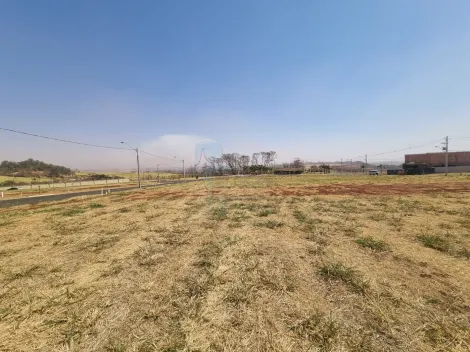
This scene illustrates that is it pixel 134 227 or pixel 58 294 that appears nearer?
pixel 58 294

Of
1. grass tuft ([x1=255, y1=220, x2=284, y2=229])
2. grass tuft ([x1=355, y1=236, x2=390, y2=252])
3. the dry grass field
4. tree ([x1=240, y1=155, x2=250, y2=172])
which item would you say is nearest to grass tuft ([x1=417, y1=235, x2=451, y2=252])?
the dry grass field

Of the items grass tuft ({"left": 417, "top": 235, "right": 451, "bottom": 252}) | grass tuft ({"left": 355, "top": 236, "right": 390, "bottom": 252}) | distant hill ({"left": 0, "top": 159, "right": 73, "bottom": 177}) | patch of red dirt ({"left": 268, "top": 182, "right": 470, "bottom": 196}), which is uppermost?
distant hill ({"left": 0, "top": 159, "right": 73, "bottom": 177})

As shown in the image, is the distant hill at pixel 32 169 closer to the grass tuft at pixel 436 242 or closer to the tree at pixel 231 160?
the tree at pixel 231 160

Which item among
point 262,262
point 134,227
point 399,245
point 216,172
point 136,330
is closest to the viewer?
point 136,330

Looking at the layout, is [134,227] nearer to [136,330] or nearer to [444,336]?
[136,330]

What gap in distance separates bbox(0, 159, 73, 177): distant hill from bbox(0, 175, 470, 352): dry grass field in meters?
122

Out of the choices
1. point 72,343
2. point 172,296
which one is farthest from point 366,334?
point 72,343

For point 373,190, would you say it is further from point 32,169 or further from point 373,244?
point 32,169

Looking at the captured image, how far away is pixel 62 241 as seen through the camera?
7.68 meters

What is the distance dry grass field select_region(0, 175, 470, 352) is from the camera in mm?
2953

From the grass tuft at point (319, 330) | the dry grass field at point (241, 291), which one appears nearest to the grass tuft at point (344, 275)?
the dry grass field at point (241, 291)

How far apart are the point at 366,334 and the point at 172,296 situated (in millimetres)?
3054

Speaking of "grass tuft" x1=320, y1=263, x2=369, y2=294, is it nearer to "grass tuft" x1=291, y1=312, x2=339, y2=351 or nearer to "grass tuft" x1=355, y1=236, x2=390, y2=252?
"grass tuft" x1=291, y1=312, x2=339, y2=351

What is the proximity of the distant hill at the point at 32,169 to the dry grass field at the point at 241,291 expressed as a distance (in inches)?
4802
